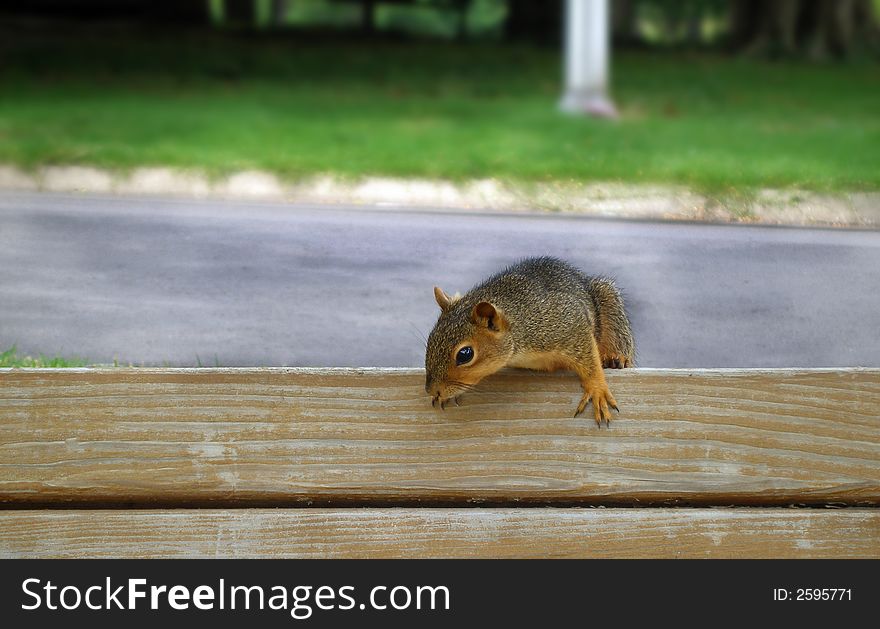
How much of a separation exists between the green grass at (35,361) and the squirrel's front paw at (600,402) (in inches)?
22.2

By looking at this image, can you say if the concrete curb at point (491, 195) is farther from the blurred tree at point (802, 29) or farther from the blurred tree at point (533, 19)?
the blurred tree at point (533, 19)

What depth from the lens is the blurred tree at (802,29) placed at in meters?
9.38

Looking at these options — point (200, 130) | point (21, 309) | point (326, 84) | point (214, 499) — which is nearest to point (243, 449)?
point (214, 499)

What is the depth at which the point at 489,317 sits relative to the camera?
1.14m

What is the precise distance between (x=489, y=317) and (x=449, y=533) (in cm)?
24

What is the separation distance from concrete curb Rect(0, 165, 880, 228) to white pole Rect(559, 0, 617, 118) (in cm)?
200

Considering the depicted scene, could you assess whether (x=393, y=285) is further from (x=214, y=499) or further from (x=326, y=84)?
(x=326, y=84)

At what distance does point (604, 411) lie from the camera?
107 centimetres

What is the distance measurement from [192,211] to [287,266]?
18 centimetres

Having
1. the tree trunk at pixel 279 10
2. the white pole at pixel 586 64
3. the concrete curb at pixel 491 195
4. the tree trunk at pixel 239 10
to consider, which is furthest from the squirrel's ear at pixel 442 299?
the tree trunk at pixel 279 10

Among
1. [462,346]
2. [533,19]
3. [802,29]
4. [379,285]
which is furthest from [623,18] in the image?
[462,346]

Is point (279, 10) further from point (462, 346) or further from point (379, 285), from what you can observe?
point (462, 346)

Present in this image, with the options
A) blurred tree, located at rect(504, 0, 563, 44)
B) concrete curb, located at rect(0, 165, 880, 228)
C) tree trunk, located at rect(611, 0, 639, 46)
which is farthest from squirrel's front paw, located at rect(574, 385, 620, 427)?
tree trunk, located at rect(611, 0, 639, 46)

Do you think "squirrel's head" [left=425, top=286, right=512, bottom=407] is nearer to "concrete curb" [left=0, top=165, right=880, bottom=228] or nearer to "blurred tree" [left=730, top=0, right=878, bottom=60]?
"concrete curb" [left=0, top=165, right=880, bottom=228]
